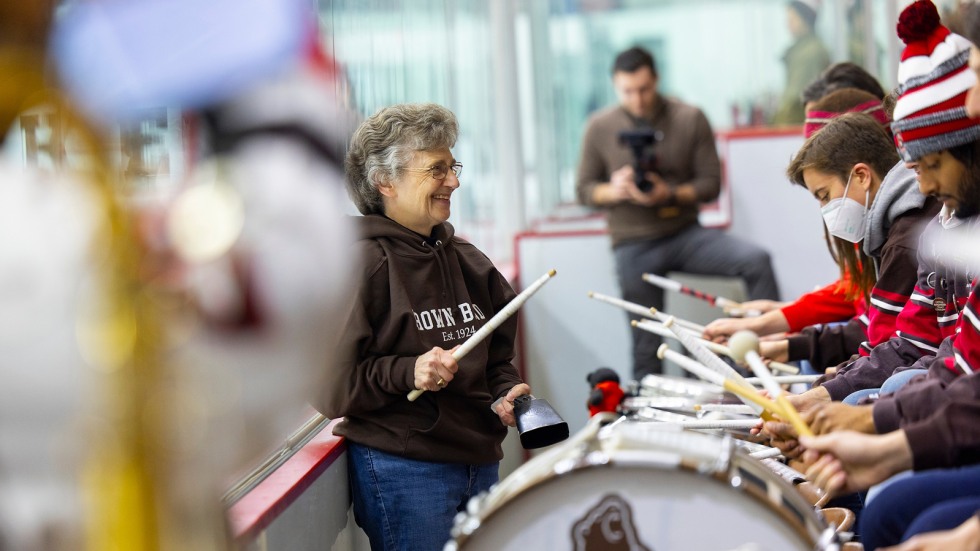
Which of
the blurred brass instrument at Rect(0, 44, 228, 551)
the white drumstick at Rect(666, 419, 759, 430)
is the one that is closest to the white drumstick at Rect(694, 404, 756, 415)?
the white drumstick at Rect(666, 419, 759, 430)

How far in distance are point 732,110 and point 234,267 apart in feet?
25.8

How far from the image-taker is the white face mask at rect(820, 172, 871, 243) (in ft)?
9.43

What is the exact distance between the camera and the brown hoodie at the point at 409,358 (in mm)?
2449

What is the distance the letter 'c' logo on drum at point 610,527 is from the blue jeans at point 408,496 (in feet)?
3.04

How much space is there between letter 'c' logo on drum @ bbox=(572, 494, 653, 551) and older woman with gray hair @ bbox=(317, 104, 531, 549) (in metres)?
0.81

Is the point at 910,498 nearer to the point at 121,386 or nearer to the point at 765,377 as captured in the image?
the point at 765,377

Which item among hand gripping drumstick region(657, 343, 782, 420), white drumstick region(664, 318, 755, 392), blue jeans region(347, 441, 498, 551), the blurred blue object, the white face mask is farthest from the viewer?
the white face mask

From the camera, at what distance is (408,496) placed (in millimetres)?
2490

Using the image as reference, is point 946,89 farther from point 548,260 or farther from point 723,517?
point 548,260

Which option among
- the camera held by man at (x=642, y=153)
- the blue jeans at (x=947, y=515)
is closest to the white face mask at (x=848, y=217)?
the blue jeans at (x=947, y=515)

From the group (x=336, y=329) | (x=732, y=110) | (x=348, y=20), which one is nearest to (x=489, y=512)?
(x=336, y=329)

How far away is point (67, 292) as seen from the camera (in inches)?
38.5

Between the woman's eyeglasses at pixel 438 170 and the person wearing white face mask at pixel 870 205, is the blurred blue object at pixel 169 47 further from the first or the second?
the person wearing white face mask at pixel 870 205

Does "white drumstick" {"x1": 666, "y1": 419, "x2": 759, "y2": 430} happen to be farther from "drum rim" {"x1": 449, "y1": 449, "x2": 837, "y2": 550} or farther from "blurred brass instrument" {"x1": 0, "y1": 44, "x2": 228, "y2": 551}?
"blurred brass instrument" {"x1": 0, "y1": 44, "x2": 228, "y2": 551}
